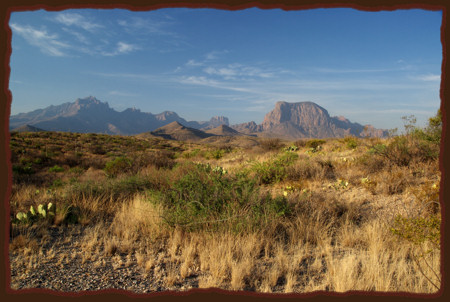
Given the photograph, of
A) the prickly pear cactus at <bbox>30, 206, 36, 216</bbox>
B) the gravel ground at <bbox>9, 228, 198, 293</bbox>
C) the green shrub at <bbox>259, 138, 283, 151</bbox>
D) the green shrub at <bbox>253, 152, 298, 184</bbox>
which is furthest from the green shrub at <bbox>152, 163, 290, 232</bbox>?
the green shrub at <bbox>259, 138, 283, 151</bbox>

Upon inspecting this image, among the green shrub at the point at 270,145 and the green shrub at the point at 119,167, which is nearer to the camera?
the green shrub at the point at 119,167

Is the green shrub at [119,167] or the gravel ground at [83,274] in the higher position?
the green shrub at [119,167]

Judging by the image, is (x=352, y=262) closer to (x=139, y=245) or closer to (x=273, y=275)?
(x=273, y=275)

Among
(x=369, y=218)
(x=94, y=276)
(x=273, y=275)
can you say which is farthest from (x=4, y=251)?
(x=369, y=218)

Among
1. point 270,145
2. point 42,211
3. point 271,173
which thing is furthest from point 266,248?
point 270,145

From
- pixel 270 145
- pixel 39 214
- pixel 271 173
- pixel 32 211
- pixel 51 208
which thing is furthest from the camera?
pixel 270 145

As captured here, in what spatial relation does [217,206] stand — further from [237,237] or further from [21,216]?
[21,216]

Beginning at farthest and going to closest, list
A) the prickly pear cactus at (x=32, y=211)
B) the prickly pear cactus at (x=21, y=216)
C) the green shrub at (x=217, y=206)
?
1. the prickly pear cactus at (x=32, y=211)
2. the prickly pear cactus at (x=21, y=216)
3. the green shrub at (x=217, y=206)

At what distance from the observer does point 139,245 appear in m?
4.40

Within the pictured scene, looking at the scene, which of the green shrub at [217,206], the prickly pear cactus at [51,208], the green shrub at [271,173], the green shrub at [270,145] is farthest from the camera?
the green shrub at [270,145]

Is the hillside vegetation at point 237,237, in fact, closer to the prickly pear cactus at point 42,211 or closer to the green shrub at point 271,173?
the prickly pear cactus at point 42,211

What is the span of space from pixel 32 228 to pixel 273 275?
4.72m

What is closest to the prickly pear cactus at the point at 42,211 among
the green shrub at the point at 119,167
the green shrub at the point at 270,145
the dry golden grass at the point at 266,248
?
the dry golden grass at the point at 266,248

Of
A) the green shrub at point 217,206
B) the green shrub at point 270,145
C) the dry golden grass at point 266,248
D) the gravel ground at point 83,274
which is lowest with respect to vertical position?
the gravel ground at point 83,274
